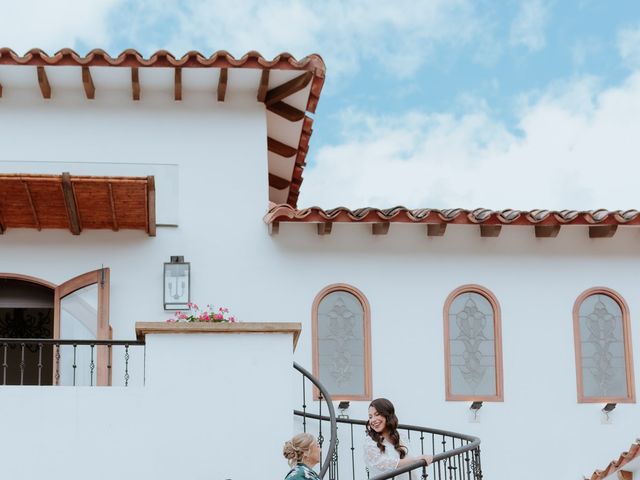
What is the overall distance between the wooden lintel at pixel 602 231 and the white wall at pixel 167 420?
533 cm

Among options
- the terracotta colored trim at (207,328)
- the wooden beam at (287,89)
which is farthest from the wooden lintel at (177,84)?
the terracotta colored trim at (207,328)

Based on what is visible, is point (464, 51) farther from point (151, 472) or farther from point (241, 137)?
point (151, 472)

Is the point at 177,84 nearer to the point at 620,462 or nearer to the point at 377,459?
the point at 377,459

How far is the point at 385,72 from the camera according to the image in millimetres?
31156

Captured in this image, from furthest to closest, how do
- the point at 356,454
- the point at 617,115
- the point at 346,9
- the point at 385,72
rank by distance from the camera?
the point at 385,72 < the point at 346,9 < the point at 617,115 < the point at 356,454

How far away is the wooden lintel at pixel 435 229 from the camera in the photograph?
1360 cm

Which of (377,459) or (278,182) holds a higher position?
(278,182)

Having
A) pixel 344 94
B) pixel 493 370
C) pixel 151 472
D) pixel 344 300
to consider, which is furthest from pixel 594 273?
pixel 344 94

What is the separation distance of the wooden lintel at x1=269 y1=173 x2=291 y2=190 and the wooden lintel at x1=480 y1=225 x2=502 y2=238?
446 cm

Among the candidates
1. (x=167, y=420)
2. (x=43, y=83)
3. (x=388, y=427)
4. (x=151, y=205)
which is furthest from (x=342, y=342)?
(x=43, y=83)

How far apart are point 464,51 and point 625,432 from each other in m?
18.3

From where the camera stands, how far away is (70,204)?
12.7 metres

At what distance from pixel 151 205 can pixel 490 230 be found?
13.3 feet

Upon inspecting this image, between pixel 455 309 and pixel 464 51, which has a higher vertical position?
pixel 464 51
